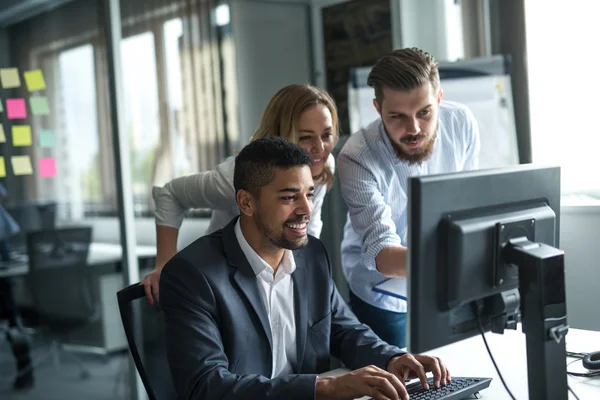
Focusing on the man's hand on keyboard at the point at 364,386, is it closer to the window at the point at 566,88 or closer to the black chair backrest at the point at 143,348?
the black chair backrest at the point at 143,348

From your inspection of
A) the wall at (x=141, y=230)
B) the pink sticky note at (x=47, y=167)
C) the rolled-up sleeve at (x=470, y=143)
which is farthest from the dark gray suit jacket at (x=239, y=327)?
the pink sticky note at (x=47, y=167)

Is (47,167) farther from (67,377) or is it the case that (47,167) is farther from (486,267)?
(486,267)

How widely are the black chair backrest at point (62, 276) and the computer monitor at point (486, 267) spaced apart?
2.55 meters

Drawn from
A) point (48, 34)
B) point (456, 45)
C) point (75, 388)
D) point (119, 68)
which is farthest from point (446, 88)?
point (75, 388)

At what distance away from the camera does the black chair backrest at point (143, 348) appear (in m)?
1.69

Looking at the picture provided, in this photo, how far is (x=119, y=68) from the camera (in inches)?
138

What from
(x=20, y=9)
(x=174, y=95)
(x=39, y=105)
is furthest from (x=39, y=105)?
(x=174, y=95)

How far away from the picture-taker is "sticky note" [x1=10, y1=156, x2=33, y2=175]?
125 inches

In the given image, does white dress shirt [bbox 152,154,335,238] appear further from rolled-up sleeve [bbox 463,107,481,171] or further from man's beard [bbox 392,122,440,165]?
rolled-up sleeve [bbox 463,107,481,171]

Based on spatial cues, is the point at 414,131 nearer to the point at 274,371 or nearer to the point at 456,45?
the point at 274,371

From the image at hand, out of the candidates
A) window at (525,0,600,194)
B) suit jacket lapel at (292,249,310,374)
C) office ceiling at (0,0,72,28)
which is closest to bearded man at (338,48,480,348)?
suit jacket lapel at (292,249,310,374)

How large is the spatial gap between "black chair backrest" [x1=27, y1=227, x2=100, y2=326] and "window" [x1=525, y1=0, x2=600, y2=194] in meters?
2.33

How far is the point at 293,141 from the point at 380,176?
0.28m

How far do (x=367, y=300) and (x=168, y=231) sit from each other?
0.66 meters
